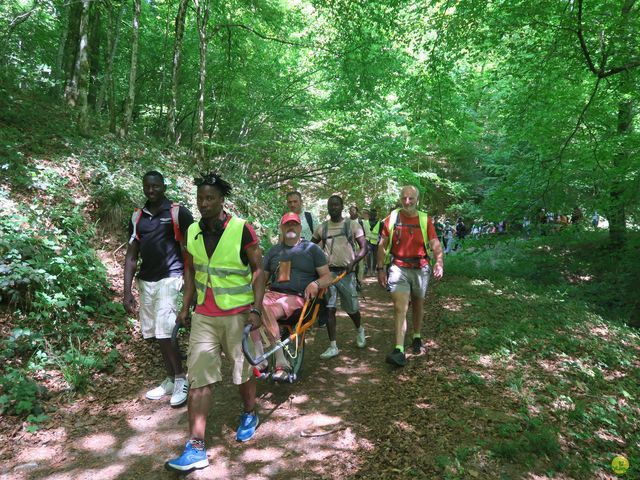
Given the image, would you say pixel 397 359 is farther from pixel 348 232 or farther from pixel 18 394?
pixel 18 394

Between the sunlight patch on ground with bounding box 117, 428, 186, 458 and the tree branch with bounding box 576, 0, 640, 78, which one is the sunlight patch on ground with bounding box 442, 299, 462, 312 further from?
the sunlight patch on ground with bounding box 117, 428, 186, 458

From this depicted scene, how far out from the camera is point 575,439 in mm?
3527

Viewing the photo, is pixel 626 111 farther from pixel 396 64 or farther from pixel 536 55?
pixel 396 64

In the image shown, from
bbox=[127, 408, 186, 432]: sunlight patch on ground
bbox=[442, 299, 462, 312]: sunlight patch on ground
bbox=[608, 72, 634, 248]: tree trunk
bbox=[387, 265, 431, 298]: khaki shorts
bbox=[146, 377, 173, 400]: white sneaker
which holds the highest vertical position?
bbox=[608, 72, 634, 248]: tree trunk

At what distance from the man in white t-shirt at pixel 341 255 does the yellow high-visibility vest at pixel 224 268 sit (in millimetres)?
2308

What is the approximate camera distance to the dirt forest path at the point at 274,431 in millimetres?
3148

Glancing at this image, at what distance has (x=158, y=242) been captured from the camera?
13.3 ft

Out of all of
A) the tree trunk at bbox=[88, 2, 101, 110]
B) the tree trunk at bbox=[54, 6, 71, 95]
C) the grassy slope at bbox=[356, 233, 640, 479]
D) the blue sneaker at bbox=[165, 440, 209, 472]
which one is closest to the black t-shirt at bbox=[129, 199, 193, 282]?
the blue sneaker at bbox=[165, 440, 209, 472]

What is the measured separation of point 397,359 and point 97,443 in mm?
3369

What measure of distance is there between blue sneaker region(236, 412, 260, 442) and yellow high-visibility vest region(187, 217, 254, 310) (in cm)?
118

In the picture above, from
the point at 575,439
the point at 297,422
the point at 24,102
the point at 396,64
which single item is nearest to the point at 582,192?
the point at 396,64

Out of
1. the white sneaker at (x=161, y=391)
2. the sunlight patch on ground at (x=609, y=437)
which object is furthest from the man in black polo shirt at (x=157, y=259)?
the sunlight patch on ground at (x=609, y=437)

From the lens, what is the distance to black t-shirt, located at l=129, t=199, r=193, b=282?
159 inches

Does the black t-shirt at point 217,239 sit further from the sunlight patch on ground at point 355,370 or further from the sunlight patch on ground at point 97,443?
the sunlight patch on ground at point 355,370
